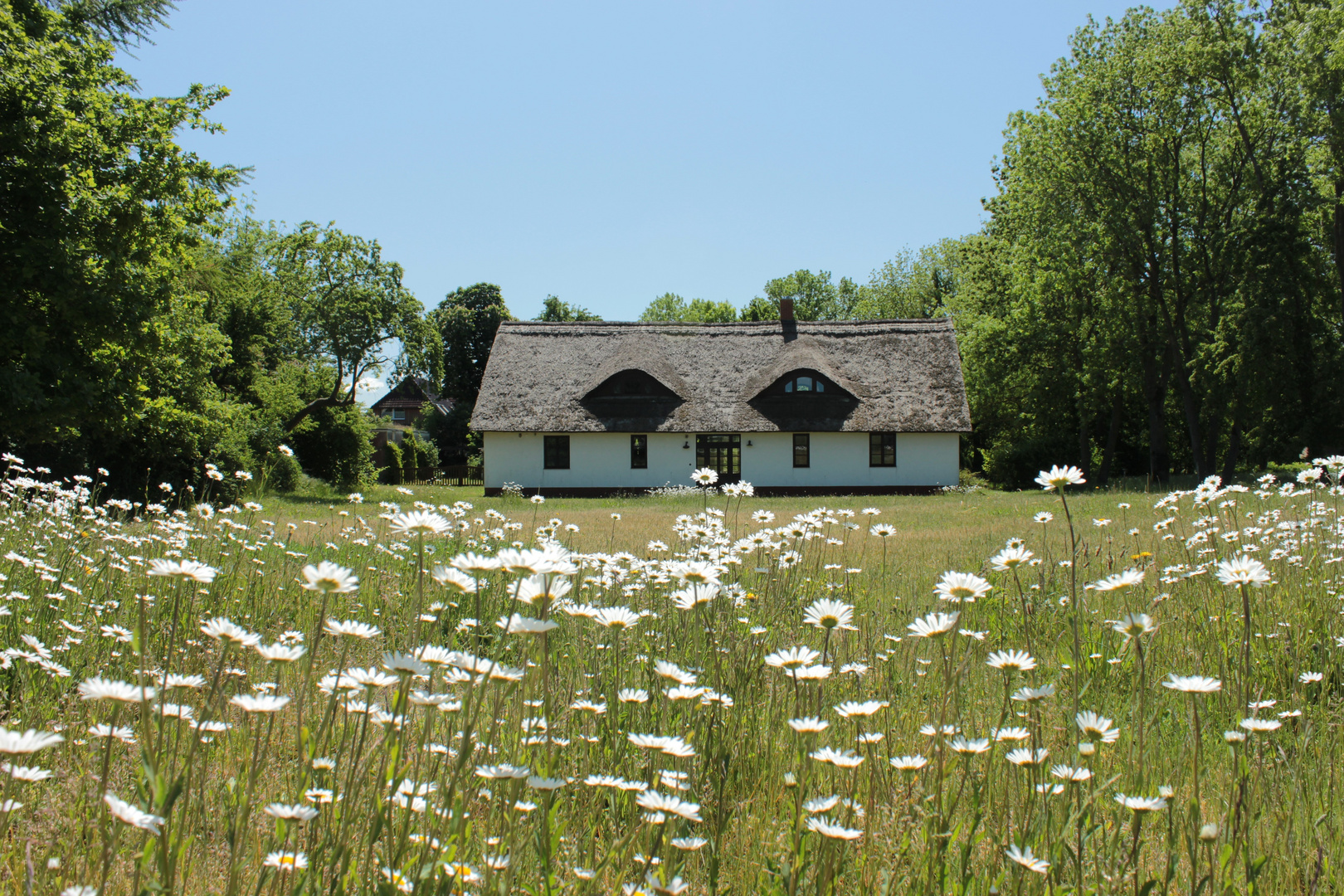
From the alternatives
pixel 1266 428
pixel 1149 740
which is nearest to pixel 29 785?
pixel 1149 740

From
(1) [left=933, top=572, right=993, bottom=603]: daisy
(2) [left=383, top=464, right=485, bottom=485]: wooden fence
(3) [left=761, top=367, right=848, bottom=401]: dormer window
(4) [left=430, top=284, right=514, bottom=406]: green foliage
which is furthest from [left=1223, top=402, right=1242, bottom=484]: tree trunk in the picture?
(4) [left=430, top=284, right=514, bottom=406]: green foliage

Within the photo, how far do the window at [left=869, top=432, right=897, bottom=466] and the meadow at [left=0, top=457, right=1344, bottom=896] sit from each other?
27002 millimetres

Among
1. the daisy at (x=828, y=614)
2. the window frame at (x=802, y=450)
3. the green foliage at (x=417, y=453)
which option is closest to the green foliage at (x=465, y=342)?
the green foliage at (x=417, y=453)

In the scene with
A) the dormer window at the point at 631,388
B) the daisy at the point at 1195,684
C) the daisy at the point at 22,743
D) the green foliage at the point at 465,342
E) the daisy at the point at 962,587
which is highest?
the green foliage at the point at 465,342

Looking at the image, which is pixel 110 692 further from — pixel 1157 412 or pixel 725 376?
pixel 1157 412

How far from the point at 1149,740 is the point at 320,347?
39413 mm

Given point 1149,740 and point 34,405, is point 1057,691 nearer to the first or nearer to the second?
point 1149,740

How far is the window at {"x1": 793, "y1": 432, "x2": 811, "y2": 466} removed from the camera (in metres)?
32.4

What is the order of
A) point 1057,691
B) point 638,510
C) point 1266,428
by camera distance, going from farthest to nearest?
point 1266,428 → point 638,510 → point 1057,691

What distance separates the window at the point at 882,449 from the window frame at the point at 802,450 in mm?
2466

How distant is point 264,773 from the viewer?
267 centimetres

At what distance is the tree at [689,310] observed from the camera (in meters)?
67.2

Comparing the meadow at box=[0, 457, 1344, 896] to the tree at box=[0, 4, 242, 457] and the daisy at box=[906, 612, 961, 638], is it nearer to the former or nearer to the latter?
the daisy at box=[906, 612, 961, 638]

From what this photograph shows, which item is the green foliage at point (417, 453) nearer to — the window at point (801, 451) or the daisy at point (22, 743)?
the window at point (801, 451)
